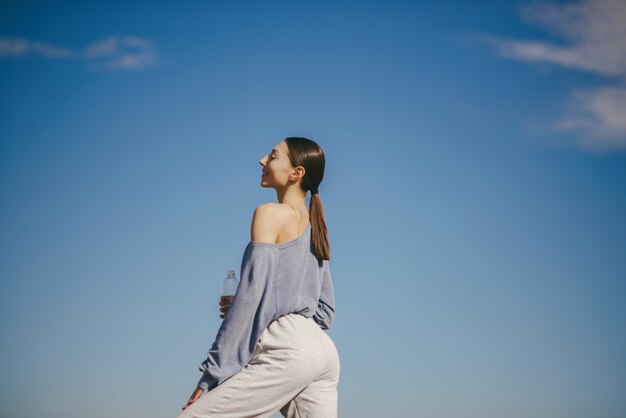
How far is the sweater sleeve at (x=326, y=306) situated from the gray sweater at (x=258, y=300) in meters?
0.36

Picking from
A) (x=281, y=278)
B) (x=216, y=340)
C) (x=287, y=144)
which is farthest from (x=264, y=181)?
(x=216, y=340)

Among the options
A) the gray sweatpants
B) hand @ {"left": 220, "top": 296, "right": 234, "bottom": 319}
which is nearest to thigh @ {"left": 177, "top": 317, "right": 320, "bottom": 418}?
the gray sweatpants

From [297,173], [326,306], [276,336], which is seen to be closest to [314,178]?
[297,173]

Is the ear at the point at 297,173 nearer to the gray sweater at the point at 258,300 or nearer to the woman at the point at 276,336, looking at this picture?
the woman at the point at 276,336

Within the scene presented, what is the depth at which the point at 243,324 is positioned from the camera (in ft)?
15.5

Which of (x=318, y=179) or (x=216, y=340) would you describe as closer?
(x=216, y=340)

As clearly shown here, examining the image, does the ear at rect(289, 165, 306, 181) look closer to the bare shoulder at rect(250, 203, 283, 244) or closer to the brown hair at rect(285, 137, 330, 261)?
the brown hair at rect(285, 137, 330, 261)

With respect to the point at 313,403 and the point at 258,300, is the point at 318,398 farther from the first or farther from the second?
the point at 258,300

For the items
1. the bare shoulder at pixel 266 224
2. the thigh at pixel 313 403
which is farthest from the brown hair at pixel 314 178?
the thigh at pixel 313 403

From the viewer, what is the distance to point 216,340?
4.75 metres

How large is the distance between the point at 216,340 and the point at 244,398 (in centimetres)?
35

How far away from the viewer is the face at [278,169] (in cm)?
520

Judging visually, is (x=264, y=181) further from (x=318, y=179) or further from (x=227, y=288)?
(x=227, y=288)

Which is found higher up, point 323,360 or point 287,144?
point 287,144
